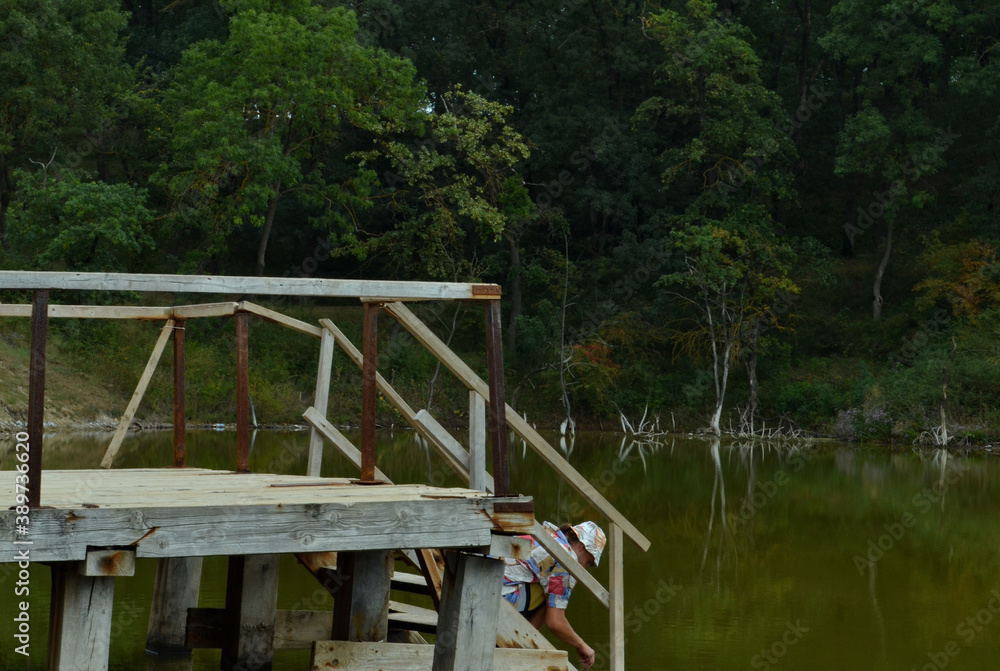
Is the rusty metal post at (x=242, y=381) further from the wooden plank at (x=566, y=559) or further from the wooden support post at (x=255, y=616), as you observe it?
the wooden plank at (x=566, y=559)

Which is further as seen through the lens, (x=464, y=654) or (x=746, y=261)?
(x=746, y=261)

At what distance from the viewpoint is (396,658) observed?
18.9ft

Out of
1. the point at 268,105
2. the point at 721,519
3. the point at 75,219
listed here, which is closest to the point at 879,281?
the point at 268,105

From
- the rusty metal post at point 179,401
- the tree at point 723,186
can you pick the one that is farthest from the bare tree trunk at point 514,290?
the rusty metal post at point 179,401

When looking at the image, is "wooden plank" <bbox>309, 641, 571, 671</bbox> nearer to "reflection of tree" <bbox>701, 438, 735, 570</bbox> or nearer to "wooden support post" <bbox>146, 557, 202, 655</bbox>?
"wooden support post" <bbox>146, 557, 202, 655</bbox>

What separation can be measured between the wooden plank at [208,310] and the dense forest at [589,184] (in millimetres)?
21626

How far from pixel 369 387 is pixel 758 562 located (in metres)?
7.88

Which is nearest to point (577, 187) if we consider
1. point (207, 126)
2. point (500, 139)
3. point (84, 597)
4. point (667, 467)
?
point (500, 139)

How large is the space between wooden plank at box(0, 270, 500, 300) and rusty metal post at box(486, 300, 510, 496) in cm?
13

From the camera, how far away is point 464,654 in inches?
196

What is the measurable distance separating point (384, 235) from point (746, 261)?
9.97 meters

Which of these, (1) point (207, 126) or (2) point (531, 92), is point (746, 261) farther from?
(1) point (207, 126)

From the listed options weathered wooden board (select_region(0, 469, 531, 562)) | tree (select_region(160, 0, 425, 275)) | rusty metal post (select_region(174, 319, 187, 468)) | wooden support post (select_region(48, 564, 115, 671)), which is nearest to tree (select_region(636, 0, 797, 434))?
tree (select_region(160, 0, 425, 275))

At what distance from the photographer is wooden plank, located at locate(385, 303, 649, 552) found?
18.1 feet
